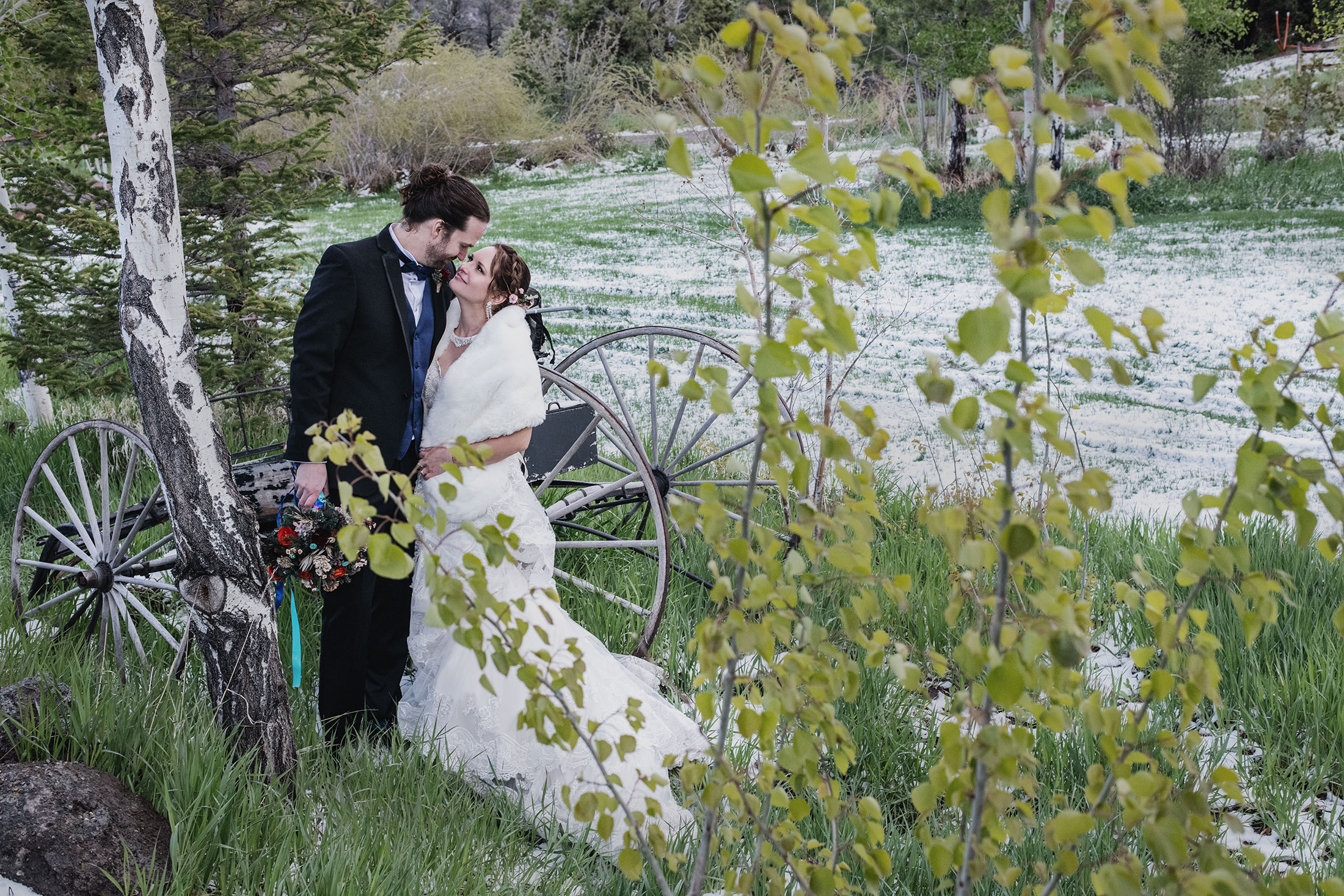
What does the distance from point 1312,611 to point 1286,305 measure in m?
7.37

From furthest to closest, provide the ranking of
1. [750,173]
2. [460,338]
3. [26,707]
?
[460,338] < [26,707] < [750,173]

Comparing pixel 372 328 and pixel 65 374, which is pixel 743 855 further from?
pixel 65 374

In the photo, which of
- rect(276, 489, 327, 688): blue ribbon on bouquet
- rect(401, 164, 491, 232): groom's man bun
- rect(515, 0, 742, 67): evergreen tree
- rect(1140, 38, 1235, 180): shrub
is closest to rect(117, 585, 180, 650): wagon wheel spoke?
rect(276, 489, 327, 688): blue ribbon on bouquet

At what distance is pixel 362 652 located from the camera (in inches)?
128

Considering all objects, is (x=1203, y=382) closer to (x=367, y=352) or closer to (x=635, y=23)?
(x=367, y=352)

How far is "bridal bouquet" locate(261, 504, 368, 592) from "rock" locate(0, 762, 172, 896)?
821 millimetres

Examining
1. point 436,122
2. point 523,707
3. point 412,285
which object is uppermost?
point 436,122

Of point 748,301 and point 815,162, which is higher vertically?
point 815,162

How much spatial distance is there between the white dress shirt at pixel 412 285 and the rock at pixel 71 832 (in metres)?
1.62

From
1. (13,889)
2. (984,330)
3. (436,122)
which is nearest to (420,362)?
(13,889)

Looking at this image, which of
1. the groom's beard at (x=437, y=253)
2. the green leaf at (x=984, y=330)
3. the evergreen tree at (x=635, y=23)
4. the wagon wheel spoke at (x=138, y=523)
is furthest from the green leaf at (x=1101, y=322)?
the evergreen tree at (x=635, y=23)

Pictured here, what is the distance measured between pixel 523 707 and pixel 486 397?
94cm

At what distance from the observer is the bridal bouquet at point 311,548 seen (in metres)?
2.99

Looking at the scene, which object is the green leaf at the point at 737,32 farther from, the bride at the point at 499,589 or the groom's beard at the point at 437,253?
the groom's beard at the point at 437,253
